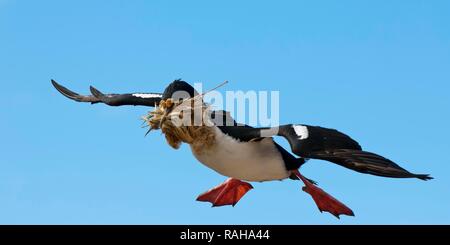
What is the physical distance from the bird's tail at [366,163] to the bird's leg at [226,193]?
2.90 metres

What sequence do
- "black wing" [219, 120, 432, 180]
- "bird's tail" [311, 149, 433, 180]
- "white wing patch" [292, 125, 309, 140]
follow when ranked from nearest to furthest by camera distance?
"bird's tail" [311, 149, 433, 180] < "black wing" [219, 120, 432, 180] < "white wing patch" [292, 125, 309, 140]

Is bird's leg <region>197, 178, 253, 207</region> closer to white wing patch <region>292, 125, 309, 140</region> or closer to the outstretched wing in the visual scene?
the outstretched wing

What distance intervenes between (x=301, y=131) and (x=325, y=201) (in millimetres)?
1954

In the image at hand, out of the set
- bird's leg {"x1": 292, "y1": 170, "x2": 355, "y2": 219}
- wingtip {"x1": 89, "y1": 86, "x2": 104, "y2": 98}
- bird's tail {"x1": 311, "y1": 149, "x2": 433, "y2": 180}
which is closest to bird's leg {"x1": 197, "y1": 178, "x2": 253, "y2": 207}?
bird's leg {"x1": 292, "y1": 170, "x2": 355, "y2": 219}

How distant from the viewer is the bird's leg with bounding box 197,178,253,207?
9.79 metres

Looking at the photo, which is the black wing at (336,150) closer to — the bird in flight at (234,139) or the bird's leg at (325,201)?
the bird in flight at (234,139)

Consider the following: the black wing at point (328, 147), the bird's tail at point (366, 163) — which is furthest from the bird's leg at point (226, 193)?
the bird's tail at point (366, 163)

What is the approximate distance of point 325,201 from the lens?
30.5 ft

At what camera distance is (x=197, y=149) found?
811 cm

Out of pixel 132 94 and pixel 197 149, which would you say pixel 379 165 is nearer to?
pixel 197 149

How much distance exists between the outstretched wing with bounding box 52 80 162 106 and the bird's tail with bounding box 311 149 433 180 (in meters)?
2.59

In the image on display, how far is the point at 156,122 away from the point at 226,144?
80cm

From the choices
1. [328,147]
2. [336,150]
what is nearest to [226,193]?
[328,147]
